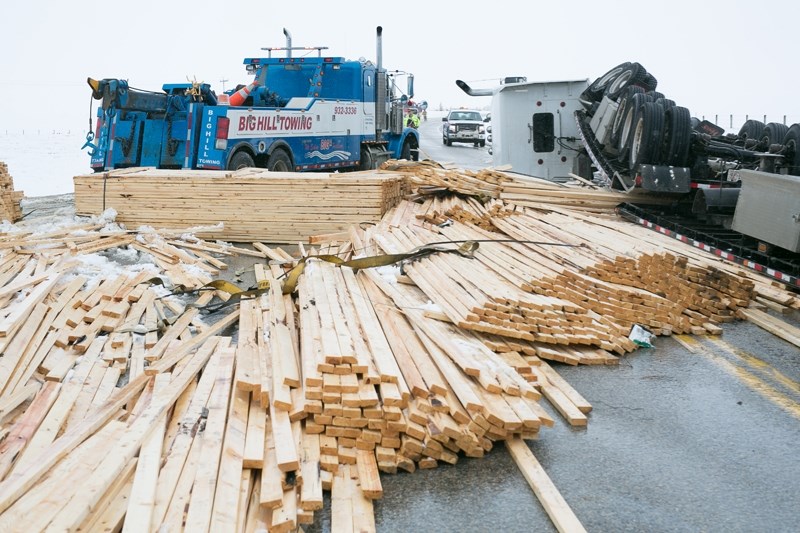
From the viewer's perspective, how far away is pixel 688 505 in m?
4.61

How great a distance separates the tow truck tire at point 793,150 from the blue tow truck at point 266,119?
964 centimetres

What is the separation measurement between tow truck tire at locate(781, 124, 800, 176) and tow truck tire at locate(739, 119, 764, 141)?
1.99 m

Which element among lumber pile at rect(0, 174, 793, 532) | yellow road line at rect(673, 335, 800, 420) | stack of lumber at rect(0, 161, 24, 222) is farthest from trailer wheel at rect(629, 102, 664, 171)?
stack of lumber at rect(0, 161, 24, 222)

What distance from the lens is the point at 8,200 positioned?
14.1 m

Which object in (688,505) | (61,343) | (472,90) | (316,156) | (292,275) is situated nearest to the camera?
(688,505)

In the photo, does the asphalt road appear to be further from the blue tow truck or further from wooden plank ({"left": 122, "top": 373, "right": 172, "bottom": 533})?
the blue tow truck

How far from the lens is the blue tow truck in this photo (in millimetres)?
14617

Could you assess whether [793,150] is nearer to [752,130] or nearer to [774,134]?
[774,134]

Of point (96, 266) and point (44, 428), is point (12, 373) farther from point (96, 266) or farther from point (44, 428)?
point (96, 266)

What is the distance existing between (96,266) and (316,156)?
8690 millimetres

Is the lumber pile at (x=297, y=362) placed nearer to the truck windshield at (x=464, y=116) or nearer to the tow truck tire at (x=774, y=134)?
the tow truck tire at (x=774, y=134)

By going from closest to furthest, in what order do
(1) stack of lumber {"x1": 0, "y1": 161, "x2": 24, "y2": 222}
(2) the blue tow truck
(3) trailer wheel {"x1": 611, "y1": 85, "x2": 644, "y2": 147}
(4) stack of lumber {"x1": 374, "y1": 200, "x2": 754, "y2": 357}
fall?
Result: (4) stack of lumber {"x1": 374, "y1": 200, "x2": 754, "y2": 357} < (3) trailer wheel {"x1": 611, "y1": 85, "x2": 644, "y2": 147} < (1) stack of lumber {"x1": 0, "y1": 161, "x2": 24, "y2": 222} < (2) the blue tow truck

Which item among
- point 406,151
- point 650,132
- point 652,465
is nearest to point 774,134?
point 650,132

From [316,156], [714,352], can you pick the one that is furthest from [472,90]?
[714,352]
